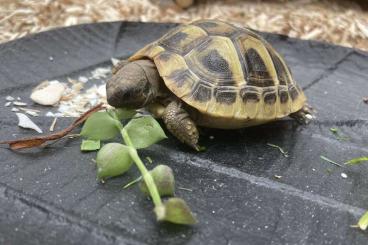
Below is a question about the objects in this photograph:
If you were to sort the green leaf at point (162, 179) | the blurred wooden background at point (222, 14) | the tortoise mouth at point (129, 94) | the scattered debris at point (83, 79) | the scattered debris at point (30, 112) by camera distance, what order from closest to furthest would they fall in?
the green leaf at point (162, 179) → the tortoise mouth at point (129, 94) → the scattered debris at point (30, 112) → the scattered debris at point (83, 79) → the blurred wooden background at point (222, 14)

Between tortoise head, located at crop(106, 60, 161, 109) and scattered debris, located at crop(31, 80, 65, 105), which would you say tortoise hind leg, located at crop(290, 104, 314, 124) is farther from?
scattered debris, located at crop(31, 80, 65, 105)

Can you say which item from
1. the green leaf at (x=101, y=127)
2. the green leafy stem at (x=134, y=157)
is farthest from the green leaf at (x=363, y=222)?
the green leaf at (x=101, y=127)

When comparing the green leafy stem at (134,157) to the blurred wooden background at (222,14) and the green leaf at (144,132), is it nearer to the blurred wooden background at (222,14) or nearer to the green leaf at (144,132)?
the green leaf at (144,132)

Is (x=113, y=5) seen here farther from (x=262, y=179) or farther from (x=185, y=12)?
(x=262, y=179)

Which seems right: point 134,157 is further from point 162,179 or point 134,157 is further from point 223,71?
point 223,71

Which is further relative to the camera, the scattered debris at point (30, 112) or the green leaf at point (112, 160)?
the scattered debris at point (30, 112)

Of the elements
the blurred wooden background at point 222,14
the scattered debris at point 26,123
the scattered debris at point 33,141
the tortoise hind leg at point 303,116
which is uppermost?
the scattered debris at point 33,141

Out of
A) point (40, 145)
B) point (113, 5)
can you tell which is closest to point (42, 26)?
point (113, 5)
